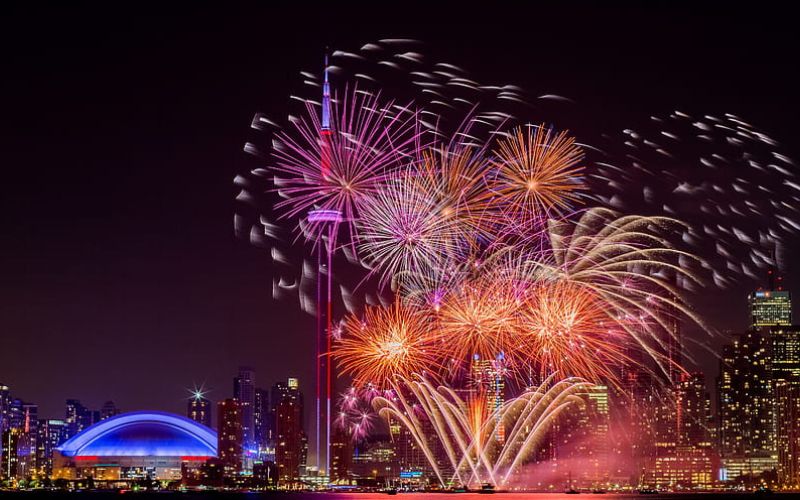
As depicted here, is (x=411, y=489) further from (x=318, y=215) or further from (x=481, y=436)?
(x=318, y=215)

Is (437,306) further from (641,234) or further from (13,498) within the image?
(13,498)

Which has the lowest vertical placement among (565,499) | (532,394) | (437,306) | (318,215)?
(565,499)

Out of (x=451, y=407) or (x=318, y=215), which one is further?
(x=451, y=407)

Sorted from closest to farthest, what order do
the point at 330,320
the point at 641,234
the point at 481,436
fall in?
the point at 641,234, the point at 481,436, the point at 330,320

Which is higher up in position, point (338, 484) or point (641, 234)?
point (641, 234)

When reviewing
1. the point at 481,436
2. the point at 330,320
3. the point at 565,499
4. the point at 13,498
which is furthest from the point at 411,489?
the point at 481,436

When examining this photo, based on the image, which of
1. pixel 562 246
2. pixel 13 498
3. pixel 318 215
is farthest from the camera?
pixel 13 498

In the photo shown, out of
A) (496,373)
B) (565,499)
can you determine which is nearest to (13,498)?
(565,499)

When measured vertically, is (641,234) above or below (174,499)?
above

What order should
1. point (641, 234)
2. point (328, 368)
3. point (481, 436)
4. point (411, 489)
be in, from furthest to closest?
point (411, 489), point (328, 368), point (481, 436), point (641, 234)
